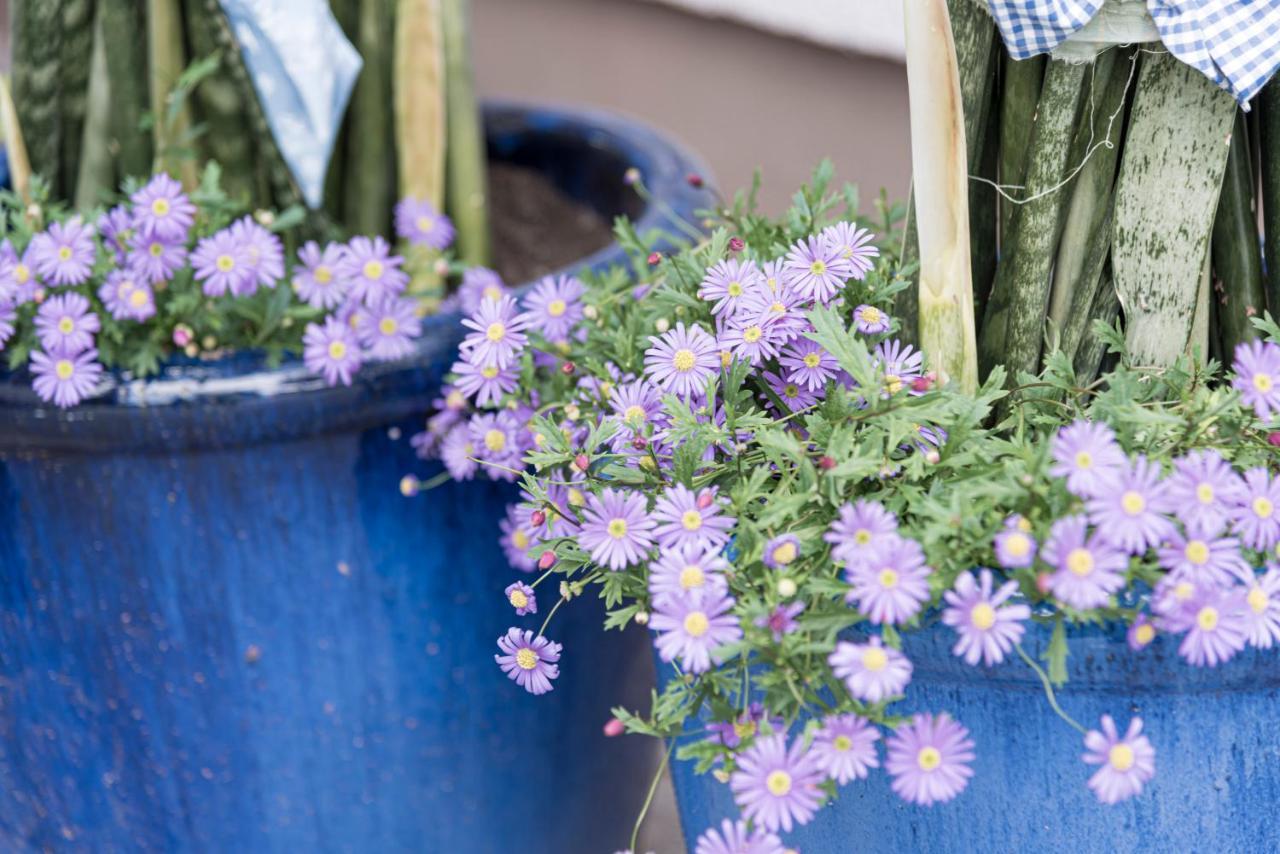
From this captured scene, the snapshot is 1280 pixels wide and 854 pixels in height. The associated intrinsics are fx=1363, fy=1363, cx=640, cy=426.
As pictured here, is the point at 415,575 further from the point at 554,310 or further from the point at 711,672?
the point at 711,672

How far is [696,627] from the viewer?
55 cm

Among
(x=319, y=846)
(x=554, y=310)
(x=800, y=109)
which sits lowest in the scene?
(x=319, y=846)

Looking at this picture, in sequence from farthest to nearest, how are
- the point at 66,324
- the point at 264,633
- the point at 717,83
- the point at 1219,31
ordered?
the point at 717,83, the point at 264,633, the point at 66,324, the point at 1219,31

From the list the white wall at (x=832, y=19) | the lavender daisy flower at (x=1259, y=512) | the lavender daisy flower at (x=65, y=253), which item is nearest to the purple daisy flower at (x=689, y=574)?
the lavender daisy flower at (x=1259, y=512)

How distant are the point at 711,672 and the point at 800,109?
1.35m

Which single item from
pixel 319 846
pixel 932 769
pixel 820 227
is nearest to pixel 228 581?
pixel 319 846

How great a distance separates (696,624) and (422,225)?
582 millimetres

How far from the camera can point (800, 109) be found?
181 centimetres

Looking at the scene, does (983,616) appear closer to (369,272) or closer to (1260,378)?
(1260,378)

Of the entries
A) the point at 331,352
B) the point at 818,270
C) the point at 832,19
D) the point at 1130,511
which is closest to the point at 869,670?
the point at 1130,511

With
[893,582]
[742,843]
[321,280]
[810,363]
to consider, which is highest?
[321,280]

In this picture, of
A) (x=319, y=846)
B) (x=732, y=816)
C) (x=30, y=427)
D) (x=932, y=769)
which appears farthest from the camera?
(x=319, y=846)

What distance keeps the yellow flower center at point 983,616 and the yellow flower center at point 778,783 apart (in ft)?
0.31

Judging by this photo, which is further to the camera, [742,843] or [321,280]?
[321,280]
